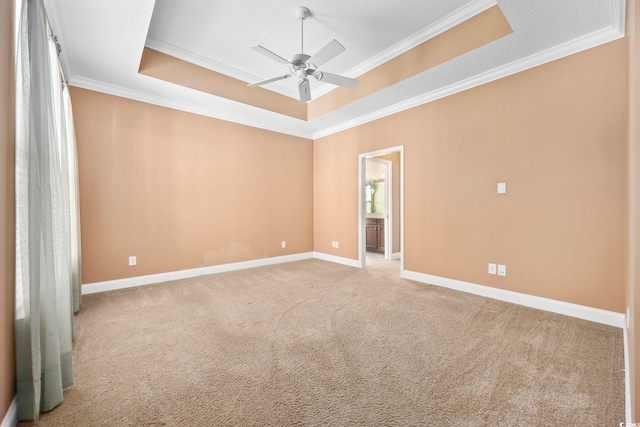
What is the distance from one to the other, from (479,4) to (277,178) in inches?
151

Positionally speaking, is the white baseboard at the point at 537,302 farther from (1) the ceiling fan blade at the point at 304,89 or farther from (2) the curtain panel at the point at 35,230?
(2) the curtain panel at the point at 35,230

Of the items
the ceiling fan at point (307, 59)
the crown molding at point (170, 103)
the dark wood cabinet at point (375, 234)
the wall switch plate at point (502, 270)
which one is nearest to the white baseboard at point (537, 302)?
the wall switch plate at point (502, 270)

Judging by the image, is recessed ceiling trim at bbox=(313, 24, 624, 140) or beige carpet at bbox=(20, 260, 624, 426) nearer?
beige carpet at bbox=(20, 260, 624, 426)

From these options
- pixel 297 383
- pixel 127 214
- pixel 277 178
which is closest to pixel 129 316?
pixel 127 214

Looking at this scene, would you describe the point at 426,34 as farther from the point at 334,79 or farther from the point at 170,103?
the point at 170,103

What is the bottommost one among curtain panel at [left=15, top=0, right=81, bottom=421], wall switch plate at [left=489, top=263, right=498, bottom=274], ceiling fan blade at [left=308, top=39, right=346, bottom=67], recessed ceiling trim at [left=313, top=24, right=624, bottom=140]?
wall switch plate at [left=489, top=263, right=498, bottom=274]

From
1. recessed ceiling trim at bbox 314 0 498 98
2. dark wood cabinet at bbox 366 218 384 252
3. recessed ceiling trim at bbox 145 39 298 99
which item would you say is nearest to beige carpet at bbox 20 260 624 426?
recessed ceiling trim at bbox 314 0 498 98

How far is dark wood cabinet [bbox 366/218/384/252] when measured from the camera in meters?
6.65

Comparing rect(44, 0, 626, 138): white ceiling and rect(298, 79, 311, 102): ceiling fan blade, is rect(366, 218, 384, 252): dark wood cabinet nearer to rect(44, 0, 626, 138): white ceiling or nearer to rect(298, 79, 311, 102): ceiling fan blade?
rect(44, 0, 626, 138): white ceiling

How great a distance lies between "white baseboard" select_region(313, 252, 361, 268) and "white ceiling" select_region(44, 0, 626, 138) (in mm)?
2790

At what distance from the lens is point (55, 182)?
1651 mm

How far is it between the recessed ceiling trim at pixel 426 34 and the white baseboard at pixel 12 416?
434 cm

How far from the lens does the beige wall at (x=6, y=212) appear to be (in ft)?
4.17

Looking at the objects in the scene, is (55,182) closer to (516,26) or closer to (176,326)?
(176,326)
